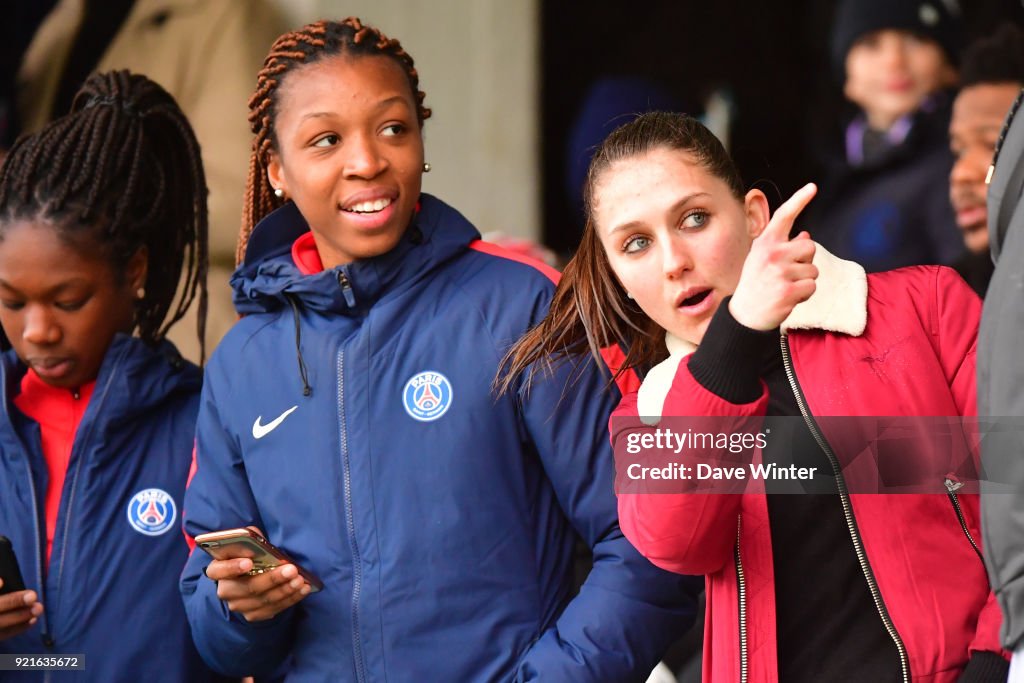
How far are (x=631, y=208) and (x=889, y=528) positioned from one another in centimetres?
67

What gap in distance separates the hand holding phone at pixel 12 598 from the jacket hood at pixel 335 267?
0.66m

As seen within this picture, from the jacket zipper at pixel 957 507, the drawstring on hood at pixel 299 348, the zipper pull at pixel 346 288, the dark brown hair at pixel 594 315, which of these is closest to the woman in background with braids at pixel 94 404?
the drawstring on hood at pixel 299 348

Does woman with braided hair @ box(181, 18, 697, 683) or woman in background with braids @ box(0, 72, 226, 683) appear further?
woman in background with braids @ box(0, 72, 226, 683)

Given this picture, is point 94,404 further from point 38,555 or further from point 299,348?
point 299,348

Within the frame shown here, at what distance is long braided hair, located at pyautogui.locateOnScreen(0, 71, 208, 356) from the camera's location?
10.6 feet

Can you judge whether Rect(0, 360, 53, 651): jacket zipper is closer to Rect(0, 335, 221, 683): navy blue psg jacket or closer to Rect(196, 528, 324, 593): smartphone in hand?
Rect(0, 335, 221, 683): navy blue psg jacket

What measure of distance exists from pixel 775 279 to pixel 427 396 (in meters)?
0.78

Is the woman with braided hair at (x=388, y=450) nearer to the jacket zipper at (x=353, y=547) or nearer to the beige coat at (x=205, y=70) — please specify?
the jacket zipper at (x=353, y=547)

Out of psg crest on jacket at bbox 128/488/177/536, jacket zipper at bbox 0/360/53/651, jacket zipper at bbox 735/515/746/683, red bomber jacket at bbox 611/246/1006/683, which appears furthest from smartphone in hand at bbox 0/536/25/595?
jacket zipper at bbox 735/515/746/683

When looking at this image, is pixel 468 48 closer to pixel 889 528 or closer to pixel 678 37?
pixel 678 37

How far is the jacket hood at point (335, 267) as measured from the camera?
272cm

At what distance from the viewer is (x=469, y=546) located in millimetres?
2570

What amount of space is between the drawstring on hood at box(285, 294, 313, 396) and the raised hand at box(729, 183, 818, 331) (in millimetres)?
912

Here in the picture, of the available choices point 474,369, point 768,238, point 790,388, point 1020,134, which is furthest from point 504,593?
point 1020,134
